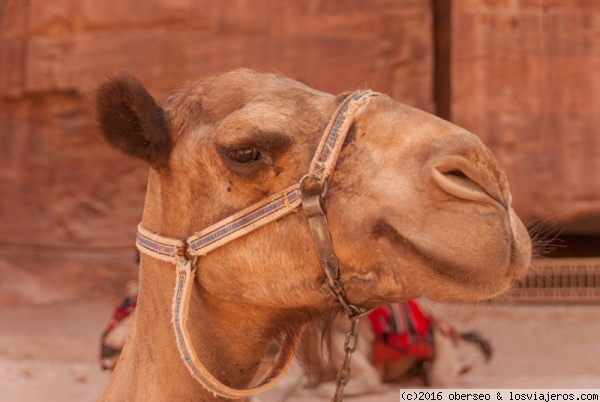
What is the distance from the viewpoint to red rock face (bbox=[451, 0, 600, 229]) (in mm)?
7965

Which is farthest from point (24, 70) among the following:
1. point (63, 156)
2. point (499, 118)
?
point (499, 118)

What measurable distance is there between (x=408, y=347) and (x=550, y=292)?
125 inches

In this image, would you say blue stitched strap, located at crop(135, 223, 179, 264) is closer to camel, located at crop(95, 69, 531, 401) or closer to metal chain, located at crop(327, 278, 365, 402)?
camel, located at crop(95, 69, 531, 401)

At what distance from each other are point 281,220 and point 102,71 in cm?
680

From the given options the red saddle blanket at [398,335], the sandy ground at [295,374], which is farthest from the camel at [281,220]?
the red saddle blanket at [398,335]

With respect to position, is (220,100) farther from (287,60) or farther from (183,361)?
(287,60)

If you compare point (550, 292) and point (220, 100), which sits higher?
point (220, 100)

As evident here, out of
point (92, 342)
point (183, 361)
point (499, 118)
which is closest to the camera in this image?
point (183, 361)

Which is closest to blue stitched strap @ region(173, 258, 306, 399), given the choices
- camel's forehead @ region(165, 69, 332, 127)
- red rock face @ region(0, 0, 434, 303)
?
camel's forehead @ region(165, 69, 332, 127)

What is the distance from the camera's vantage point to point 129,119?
1.88 metres

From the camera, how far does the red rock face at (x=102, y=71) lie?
Result: 830 centimetres

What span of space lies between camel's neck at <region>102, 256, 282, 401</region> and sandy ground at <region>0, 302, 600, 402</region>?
3142 mm

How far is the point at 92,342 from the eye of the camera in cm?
730

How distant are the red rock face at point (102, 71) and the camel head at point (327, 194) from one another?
247 inches
